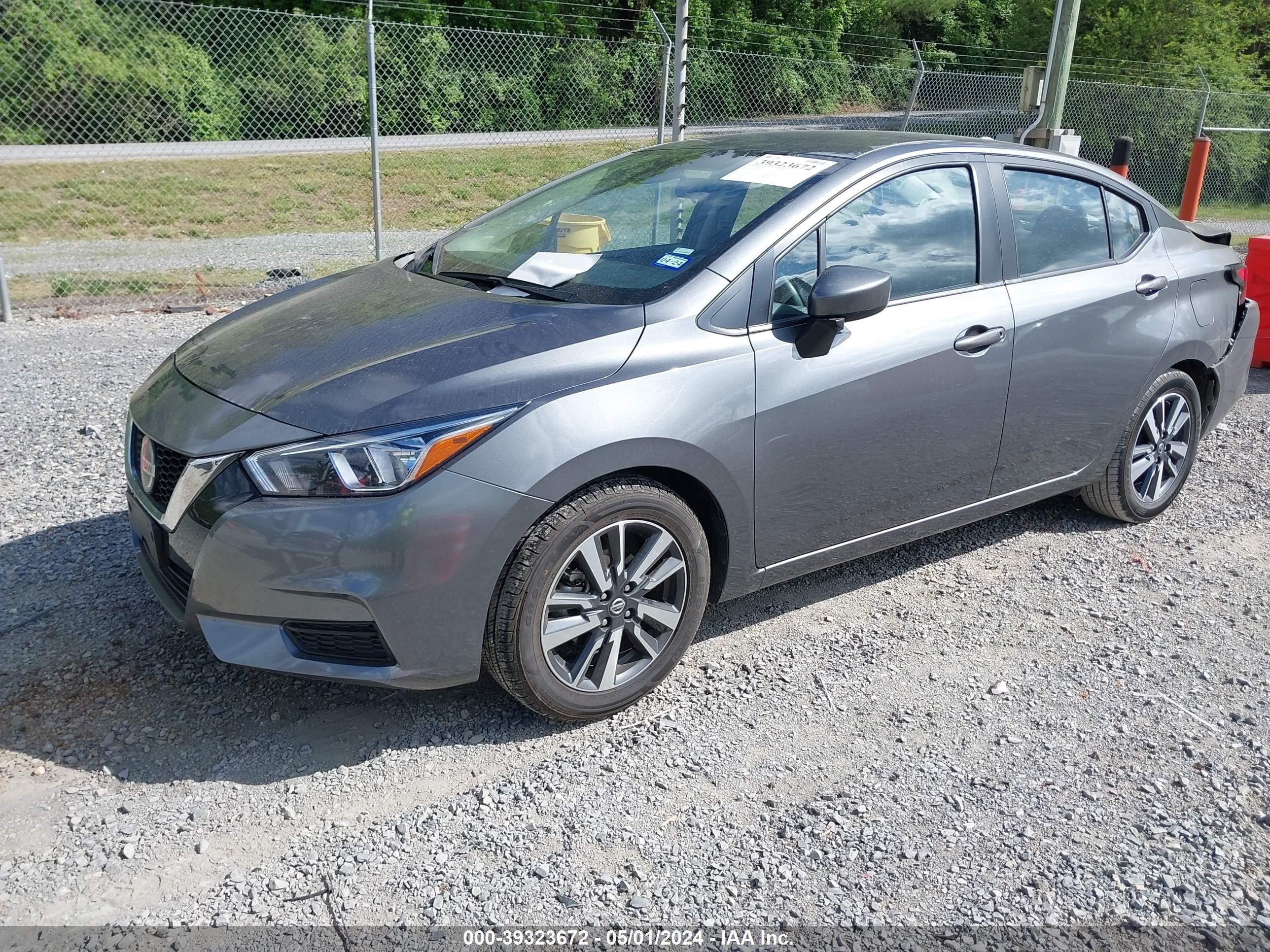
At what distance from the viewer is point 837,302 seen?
11.2 feet

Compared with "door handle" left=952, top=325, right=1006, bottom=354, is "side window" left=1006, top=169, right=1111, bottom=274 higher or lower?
higher

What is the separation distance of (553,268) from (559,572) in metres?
1.20

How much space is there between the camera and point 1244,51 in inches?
882

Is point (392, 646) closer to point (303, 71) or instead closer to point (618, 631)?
point (618, 631)

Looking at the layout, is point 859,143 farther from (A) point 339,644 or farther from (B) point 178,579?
(B) point 178,579

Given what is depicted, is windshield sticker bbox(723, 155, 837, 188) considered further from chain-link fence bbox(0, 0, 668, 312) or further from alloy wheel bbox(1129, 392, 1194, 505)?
chain-link fence bbox(0, 0, 668, 312)

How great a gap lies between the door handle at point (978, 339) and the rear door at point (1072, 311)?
11 centimetres

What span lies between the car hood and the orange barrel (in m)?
6.21

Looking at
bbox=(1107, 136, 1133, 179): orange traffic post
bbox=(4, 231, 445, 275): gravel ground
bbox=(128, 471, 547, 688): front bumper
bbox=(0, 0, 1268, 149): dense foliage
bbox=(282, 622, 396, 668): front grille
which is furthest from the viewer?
bbox=(0, 0, 1268, 149): dense foliage

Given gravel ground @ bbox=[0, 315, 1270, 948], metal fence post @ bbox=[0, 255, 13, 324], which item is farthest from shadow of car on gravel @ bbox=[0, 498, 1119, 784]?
metal fence post @ bbox=[0, 255, 13, 324]

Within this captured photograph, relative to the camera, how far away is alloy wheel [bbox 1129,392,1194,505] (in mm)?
4842

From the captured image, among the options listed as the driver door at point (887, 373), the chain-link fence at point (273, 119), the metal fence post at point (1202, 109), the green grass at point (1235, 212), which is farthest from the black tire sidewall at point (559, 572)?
the green grass at point (1235, 212)

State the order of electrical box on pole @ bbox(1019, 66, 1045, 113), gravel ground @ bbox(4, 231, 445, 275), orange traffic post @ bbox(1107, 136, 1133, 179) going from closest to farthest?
orange traffic post @ bbox(1107, 136, 1133, 179) → gravel ground @ bbox(4, 231, 445, 275) → electrical box on pole @ bbox(1019, 66, 1045, 113)

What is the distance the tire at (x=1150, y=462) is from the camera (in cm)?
474
